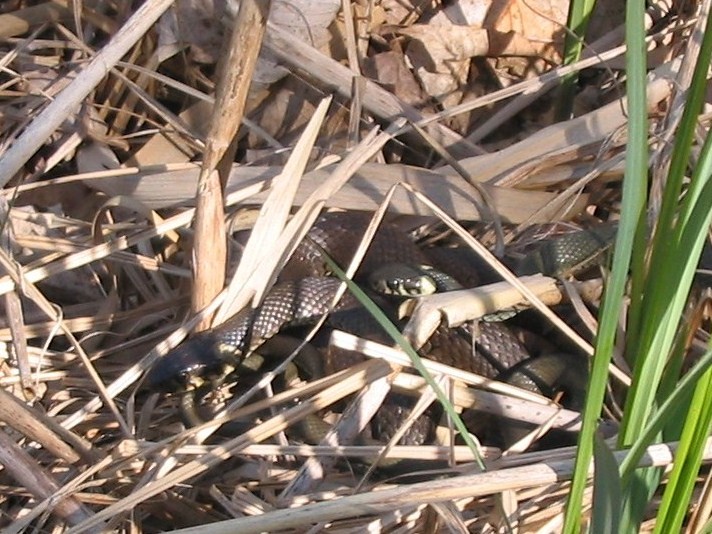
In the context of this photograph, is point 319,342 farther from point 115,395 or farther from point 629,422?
point 629,422

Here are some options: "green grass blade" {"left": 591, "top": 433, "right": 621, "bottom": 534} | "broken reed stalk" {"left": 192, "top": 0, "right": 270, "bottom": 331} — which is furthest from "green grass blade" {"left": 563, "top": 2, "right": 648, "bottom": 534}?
"broken reed stalk" {"left": 192, "top": 0, "right": 270, "bottom": 331}

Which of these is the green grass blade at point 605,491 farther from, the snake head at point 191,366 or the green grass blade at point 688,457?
the snake head at point 191,366

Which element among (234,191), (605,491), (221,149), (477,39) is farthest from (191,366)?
(605,491)

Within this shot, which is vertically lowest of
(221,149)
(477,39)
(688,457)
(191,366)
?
(191,366)

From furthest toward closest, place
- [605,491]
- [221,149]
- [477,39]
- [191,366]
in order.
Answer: [477,39]
[191,366]
[221,149]
[605,491]

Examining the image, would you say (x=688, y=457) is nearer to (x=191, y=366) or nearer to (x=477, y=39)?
(x=191, y=366)

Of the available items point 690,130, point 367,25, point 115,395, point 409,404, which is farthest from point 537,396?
point 367,25

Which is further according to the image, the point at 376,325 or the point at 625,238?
the point at 376,325
